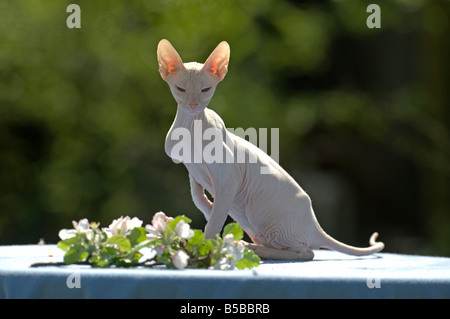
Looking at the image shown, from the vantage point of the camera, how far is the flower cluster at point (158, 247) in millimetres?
1976

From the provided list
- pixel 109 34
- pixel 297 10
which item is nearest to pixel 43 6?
pixel 109 34

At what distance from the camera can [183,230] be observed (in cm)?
199

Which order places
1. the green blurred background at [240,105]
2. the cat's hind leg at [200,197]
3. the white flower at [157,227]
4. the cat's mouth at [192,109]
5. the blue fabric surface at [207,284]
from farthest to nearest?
the green blurred background at [240,105] < the cat's hind leg at [200,197] < the cat's mouth at [192,109] < the white flower at [157,227] < the blue fabric surface at [207,284]

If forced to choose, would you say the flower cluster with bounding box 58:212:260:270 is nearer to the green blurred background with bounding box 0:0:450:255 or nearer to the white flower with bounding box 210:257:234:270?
the white flower with bounding box 210:257:234:270

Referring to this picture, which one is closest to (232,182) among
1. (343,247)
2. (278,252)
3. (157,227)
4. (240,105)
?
(278,252)

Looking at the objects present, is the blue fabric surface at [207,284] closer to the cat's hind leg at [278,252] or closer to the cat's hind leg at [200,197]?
the cat's hind leg at [278,252]

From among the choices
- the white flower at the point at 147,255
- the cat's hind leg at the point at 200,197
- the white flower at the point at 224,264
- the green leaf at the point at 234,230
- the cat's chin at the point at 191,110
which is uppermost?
the cat's chin at the point at 191,110

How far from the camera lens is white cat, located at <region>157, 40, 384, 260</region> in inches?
91.2

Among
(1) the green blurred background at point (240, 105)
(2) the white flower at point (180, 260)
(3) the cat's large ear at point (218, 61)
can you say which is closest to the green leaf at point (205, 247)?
(2) the white flower at point (180, 260)

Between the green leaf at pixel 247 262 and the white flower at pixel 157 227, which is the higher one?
the white flower at pixel 157 227

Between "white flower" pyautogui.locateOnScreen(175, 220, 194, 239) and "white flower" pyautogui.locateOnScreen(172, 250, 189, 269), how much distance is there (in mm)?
80

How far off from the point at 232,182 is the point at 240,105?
421 cm

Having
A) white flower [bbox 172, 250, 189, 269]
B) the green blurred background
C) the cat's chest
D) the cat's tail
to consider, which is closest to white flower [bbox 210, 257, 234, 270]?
white flower [bbox 172, 250, 189, 269]

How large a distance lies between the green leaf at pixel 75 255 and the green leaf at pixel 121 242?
0.08m
